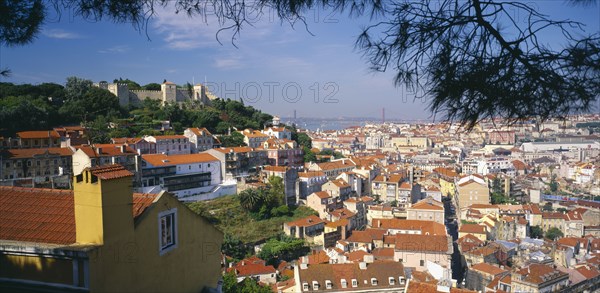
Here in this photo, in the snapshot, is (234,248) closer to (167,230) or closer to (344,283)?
(344,283)

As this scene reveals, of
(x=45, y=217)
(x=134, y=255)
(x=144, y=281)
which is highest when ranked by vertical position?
(x=45, y=217)

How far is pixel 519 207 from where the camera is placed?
3192 cm

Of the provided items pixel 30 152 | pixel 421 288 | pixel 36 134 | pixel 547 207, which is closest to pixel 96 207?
pixel 421 288

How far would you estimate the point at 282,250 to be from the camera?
2005cm

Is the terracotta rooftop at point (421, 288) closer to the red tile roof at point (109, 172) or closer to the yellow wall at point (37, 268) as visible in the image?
the red tile roof at point (109, 172)

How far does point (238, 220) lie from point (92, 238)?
20.6 metres

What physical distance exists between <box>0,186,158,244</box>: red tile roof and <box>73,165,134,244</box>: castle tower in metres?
0.15

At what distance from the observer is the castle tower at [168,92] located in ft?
129

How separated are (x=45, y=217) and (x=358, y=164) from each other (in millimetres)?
33258

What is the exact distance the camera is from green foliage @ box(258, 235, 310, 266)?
761 inches

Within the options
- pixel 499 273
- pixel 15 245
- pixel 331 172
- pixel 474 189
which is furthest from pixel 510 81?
pixel 474 189

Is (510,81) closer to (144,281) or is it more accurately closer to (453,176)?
(144,281)

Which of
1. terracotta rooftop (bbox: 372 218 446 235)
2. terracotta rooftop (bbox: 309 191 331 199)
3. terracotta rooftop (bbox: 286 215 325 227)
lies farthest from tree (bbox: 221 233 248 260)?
terracotta rooftop (bbox: 372 218 446 235)

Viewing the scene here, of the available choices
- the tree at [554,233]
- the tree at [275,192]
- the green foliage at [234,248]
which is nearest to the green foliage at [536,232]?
the tree at [554,233]
